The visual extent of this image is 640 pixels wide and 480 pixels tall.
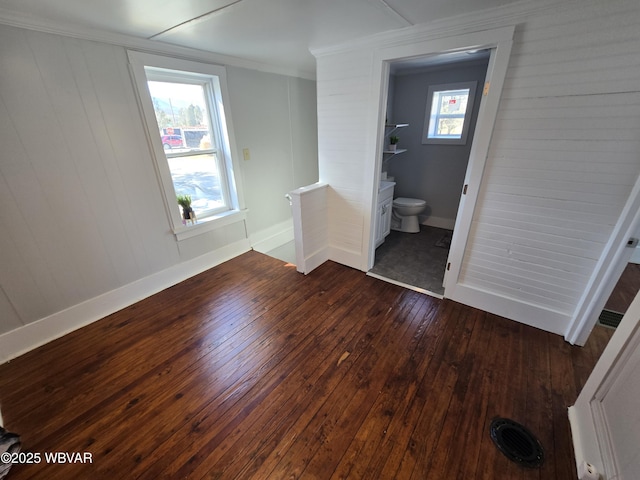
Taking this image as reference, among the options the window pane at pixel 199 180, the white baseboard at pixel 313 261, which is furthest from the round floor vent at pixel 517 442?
the window pane at pixel 199 180

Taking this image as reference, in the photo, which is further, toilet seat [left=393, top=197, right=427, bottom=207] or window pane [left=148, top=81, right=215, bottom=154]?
toilet seat [left=393, top=197, right=427, bottom=207]

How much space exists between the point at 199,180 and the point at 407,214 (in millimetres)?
2858

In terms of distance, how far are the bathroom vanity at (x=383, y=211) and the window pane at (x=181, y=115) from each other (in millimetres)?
2092

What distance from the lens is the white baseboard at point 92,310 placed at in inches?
73.9

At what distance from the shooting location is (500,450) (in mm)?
1283

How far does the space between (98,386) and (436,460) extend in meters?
2.06

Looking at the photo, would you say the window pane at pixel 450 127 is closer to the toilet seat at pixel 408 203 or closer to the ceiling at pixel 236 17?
the toilet seat at pixel 408 203

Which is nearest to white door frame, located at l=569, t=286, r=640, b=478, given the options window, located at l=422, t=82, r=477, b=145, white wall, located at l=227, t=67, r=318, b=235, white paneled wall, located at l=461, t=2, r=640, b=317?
white paneled wall, located at l=461, t=2, r=640, b=317

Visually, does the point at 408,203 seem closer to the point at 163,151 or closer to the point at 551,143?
the point at 551,143

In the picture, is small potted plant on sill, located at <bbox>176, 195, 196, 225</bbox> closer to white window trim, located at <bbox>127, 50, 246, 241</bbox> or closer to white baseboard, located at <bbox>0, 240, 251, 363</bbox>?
white window trim, located at <bbox>127, 50, 246, 241</bbox>

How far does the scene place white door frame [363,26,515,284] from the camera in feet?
5.45

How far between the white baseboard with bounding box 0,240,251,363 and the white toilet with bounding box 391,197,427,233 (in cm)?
264

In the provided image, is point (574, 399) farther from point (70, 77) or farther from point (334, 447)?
point (70, 77)

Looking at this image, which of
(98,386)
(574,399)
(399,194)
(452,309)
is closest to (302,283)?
(452,309)
